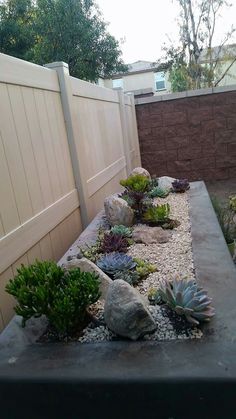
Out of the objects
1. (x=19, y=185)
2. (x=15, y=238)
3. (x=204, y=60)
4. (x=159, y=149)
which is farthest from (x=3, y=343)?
(x=204, y=60)

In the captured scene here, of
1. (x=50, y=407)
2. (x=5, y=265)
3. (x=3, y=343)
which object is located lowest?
(x=50, y=407)

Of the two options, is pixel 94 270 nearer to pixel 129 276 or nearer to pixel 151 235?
pixel 129 276

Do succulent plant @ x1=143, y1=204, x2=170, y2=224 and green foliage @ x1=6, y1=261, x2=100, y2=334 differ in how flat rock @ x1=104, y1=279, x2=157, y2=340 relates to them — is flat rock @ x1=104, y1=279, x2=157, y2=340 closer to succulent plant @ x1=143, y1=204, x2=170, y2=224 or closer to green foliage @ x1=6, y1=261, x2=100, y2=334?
green foliage @ x1=6, y1=261, x2=100, y2=334

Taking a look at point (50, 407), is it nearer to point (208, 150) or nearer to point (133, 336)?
point (133, 336)

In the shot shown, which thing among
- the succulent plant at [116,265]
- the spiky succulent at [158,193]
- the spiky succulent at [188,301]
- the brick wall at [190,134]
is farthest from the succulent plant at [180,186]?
the brick wall at [190,134]

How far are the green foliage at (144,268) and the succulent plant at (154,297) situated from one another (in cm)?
23

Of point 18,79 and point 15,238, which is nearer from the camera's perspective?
point 15,238

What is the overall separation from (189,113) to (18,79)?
19.5 ft

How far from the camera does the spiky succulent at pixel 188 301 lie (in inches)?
59.3

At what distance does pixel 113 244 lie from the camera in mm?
2426

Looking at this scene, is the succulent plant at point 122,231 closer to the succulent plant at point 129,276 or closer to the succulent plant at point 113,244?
the succulent plant at point 113,244

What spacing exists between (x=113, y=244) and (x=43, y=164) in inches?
29.4

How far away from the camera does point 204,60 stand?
1123 cm

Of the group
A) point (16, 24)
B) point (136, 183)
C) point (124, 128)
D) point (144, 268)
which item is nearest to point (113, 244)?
point (144, 268)
